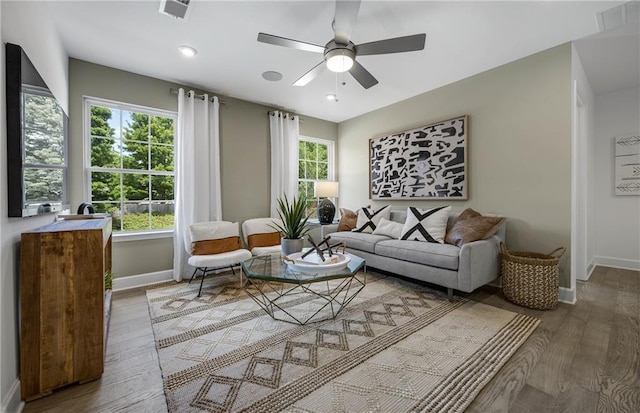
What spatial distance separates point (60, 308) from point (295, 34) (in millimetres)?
2677

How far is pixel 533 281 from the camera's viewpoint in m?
2.47

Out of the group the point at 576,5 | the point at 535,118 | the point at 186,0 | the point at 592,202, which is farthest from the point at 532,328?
the point at 186,0

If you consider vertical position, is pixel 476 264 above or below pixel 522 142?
below

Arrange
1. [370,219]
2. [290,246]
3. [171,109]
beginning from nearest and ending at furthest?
[290,246] < [171,109] < [370,219]

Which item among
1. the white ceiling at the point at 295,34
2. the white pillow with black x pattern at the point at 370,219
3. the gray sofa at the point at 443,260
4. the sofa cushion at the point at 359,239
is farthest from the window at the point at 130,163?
the gray sofa at the point at 443,260

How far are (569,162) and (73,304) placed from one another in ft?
13.5

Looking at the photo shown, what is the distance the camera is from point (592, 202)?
393cm

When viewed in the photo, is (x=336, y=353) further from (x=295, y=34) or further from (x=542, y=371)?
(x=295, y=34)

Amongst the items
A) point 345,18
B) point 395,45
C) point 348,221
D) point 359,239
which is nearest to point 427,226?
point 359,239

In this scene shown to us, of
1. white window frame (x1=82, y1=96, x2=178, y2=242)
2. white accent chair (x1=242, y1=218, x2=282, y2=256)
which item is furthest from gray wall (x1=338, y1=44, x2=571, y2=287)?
white window frame (x1=82, y1=96, x2=178, y2=242)

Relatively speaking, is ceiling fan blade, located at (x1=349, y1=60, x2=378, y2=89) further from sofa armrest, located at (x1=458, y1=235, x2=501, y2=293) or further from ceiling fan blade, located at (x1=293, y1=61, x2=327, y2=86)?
sofa armrest, located at (x1=458, y1=235, x2=501, y2=293)

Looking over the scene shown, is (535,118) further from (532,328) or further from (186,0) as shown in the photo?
(186,0)

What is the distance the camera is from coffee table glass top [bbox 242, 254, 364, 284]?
1.97 m

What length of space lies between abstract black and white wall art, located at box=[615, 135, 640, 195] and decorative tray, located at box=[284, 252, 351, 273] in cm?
435
